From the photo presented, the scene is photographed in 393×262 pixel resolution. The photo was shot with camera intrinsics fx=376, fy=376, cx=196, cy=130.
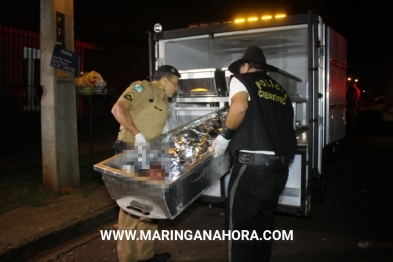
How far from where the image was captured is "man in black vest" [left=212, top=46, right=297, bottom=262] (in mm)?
3006

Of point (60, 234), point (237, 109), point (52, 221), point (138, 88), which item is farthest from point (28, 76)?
point (237, 109)

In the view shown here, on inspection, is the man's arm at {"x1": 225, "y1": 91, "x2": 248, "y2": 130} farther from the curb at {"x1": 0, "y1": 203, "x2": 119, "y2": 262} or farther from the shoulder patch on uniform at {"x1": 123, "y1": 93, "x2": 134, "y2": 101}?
the curb at {"x1": 0, "y1": 203, "x2": 119, "y2": 262}

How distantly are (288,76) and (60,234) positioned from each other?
3.56 m

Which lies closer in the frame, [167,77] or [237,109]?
[237,109]

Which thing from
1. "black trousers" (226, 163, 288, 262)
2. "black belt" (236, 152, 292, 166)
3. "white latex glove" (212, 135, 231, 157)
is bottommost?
"black trousers" (226, 163, 288, 262)

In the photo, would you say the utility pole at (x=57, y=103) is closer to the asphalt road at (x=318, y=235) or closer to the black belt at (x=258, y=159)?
the asphalt road at (x=318, y=235)

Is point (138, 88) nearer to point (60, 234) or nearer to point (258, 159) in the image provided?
point (258, 159)

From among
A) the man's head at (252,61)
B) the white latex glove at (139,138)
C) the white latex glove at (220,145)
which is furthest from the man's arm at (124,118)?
the man's head at (252,61)

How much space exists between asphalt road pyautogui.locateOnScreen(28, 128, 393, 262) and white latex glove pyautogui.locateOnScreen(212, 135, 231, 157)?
136 centimetres

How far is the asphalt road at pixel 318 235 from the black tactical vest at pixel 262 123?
1.44m

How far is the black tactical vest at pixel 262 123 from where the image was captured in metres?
3.01

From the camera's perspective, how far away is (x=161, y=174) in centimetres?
293

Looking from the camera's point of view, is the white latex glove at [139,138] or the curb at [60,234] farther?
the curb at [60,234]

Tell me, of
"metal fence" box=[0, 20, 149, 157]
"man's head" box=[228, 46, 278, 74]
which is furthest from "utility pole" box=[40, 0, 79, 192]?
"man's head" box=[228, 46, 278, 74]
